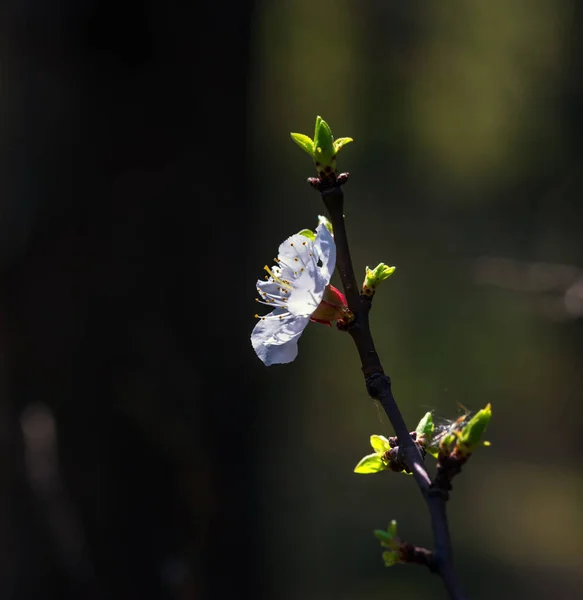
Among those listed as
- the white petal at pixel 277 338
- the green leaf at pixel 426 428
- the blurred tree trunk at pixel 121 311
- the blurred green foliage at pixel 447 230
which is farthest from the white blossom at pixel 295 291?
the blurred green foliage at pixel 447 230

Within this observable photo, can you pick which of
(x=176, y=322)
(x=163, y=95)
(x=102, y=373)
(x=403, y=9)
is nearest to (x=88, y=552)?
(x=102, y=373)

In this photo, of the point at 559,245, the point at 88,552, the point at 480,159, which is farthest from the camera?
the point at 480,159

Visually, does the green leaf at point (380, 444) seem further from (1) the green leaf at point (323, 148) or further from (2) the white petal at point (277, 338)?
(1) the green leaf at point (323, 148)

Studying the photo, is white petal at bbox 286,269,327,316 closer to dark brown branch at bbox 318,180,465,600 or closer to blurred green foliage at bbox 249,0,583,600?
dark brown branch at bbox 318,180,465,600

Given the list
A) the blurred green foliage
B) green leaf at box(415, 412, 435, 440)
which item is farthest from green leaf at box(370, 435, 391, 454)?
the blurred green foliage

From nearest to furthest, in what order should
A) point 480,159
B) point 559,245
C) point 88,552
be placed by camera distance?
point 88,552, point 559,245, point 480,159

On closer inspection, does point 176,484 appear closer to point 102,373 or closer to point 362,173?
point 102,373
